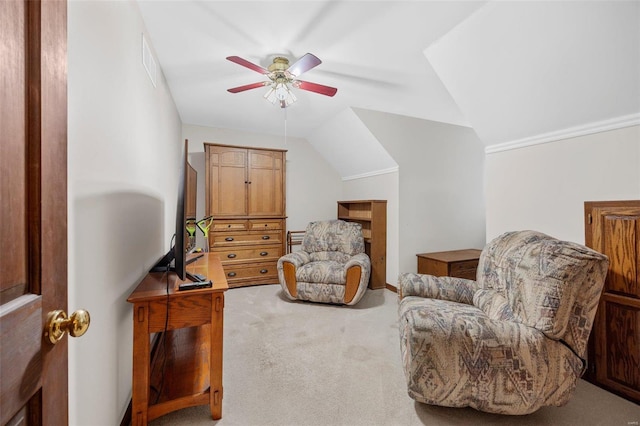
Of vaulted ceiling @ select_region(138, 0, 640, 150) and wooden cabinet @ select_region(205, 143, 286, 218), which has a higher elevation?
vaulted ceiling @ select_region(138, 0, 640, 150)

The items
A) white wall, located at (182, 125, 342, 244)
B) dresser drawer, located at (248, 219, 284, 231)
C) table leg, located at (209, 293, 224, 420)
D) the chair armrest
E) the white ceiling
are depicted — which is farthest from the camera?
white wall, located at (182, 125, 342, 244)

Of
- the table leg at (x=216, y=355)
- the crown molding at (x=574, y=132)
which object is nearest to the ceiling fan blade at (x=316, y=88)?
the crown molding at (x=574, y=132)

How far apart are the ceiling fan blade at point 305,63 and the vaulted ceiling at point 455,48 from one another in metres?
0.24

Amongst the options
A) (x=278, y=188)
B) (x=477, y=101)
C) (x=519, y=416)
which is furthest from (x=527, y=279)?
(x=278, y=188)

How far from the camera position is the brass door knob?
561 mm

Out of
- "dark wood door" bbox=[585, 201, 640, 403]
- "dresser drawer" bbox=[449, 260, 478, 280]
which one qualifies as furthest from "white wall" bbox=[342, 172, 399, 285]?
"dark wood door" bbox=[585, 201, 640, 403]

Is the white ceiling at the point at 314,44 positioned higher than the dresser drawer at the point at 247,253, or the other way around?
the white ceiling at the point at 314,44

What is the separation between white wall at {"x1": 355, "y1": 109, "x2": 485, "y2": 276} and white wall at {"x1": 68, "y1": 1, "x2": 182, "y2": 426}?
2.61 m

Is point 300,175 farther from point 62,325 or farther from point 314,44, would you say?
point 62,325

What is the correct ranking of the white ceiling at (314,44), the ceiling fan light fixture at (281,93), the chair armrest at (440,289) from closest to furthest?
1. the white ceiling at (314,44)
2. the chair armrest at (440,289)
3. the ceiling fan light fixture at (281,93)

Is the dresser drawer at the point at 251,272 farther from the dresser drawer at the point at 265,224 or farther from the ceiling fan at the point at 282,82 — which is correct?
the ceiling fan at the point at 282,82

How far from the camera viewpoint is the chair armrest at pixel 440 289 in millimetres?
2064

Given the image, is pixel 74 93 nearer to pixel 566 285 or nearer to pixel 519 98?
pixel 566 285

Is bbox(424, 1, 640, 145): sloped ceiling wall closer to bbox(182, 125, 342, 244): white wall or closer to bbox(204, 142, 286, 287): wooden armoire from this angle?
bbox(204, 142, 286, 287): wooden armoire
